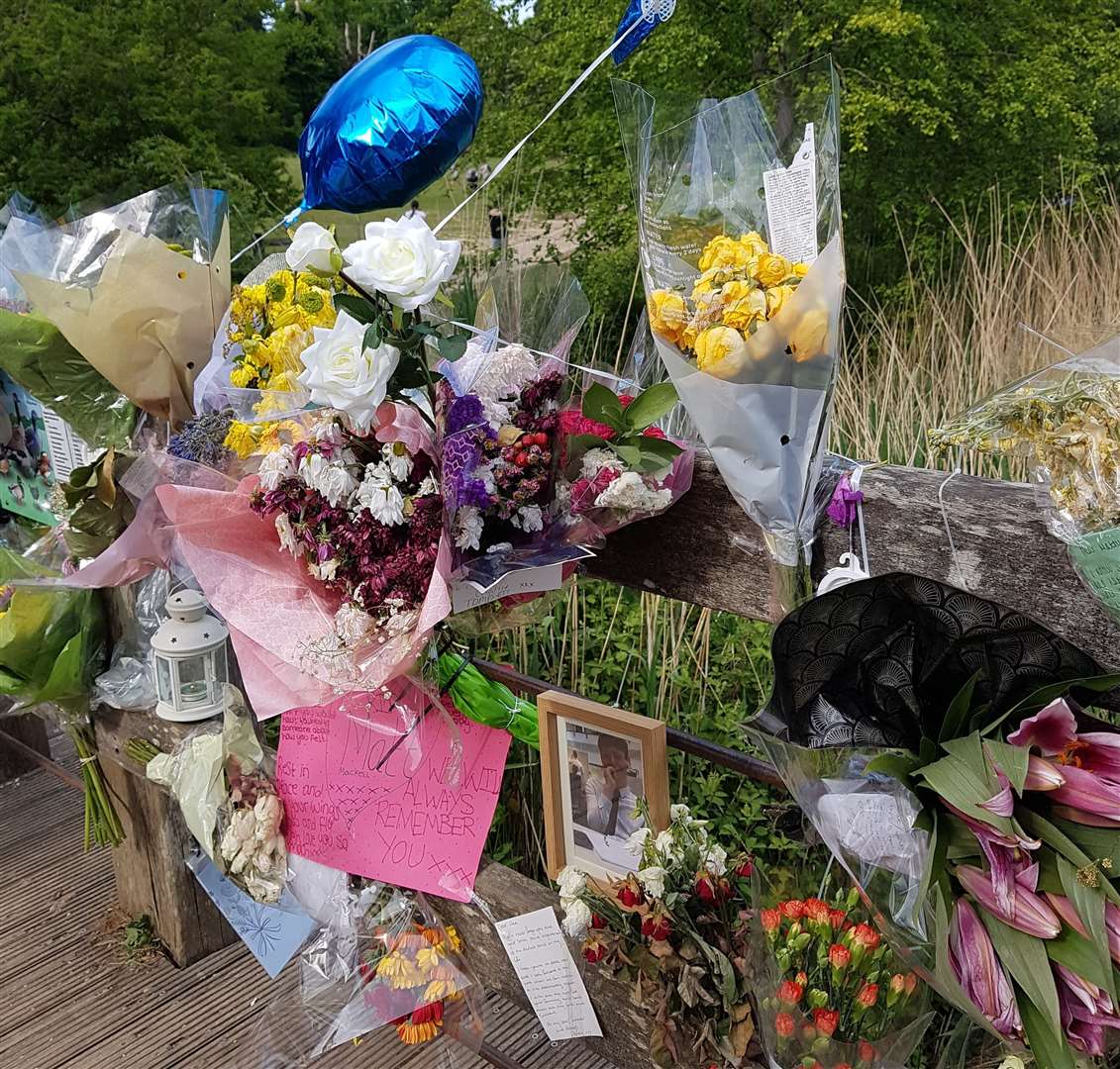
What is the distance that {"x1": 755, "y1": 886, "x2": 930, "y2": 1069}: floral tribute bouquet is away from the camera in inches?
40.6

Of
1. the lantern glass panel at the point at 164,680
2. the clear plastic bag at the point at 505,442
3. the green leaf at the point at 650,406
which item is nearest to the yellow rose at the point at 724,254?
the green leaf at the point at 650,406

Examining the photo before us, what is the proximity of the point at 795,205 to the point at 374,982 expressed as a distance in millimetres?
1334

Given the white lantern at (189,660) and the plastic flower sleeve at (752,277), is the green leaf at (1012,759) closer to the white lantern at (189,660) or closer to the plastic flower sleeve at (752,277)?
the plastic flower sleeve at (752,277)

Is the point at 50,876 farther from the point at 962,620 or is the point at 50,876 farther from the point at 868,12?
the point at 868,12

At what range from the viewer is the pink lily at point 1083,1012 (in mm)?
791

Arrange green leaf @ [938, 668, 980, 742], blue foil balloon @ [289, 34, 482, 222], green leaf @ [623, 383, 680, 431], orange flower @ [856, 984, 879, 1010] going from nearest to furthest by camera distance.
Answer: green leaf @ [938, 668, 980, 742]
orange flower @ [856, 984, 879, 1010]
green leaf @ [623, 383, 680, 431]
blue foil balloon @ [289, 34, 482, 222]

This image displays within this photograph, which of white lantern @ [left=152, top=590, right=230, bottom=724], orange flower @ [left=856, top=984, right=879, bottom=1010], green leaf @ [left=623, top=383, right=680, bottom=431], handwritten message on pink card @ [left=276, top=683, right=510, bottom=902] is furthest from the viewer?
white lantern @ [left=152, top=590, right=230, bottom=724]

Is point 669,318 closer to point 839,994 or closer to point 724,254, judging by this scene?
point 724,254

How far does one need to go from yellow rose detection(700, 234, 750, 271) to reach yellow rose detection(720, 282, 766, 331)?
3 centimetres

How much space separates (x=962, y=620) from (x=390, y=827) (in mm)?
1023

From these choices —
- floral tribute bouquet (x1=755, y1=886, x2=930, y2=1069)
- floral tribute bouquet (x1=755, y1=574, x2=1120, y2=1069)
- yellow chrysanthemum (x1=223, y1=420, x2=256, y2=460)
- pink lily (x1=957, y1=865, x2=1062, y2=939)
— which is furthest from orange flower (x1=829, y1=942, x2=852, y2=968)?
yellow chrysanthemum (x1=223, y1=420, x2=256, y2=460)

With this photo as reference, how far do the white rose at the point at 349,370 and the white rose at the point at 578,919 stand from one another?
0.69 meters

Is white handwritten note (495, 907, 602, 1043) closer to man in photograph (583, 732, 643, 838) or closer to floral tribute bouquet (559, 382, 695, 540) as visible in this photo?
man in photograph (583, 732, 643, 838)

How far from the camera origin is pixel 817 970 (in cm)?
104
